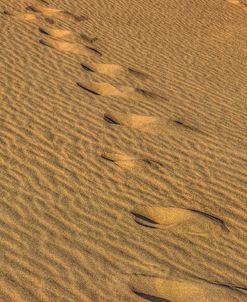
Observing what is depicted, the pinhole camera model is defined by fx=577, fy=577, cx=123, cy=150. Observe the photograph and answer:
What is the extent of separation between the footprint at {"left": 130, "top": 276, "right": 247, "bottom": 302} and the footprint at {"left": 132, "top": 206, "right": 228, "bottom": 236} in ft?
2.02

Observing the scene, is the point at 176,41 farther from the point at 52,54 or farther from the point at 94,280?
the point at 94,280

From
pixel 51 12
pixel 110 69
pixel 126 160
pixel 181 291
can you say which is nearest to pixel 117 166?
pixel 126 160

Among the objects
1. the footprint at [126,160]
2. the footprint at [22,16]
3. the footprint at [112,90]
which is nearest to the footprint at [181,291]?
the footprint at [126,160]

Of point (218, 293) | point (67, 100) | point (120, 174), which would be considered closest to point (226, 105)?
point (67, 100)

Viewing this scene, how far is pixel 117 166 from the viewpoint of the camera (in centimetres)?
518

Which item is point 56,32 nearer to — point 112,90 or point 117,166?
point 112,90

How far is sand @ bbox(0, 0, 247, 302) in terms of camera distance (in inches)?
151

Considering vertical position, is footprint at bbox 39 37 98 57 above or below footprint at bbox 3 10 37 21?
above

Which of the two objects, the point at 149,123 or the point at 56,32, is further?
the point at 56,32

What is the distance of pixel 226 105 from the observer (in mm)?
7027

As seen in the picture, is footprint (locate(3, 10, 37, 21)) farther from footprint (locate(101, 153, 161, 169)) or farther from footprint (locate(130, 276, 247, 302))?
footprint (locate(130, 276, 247, 302))

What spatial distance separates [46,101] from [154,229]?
240cm

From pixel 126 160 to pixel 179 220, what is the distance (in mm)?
984

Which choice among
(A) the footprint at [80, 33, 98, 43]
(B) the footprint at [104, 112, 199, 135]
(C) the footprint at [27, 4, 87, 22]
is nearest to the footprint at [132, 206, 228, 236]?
(B) the footprint at [104, 112, 199, 135]
